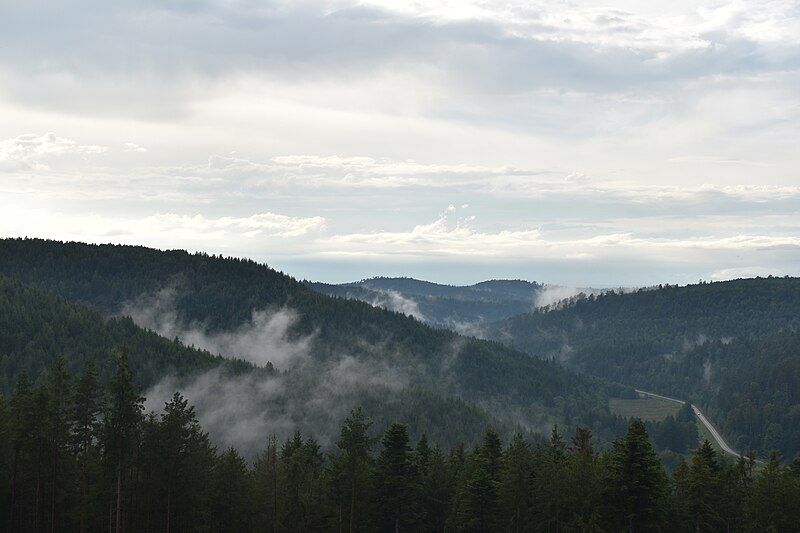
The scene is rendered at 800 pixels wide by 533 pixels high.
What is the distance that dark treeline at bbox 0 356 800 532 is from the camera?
63.2 meters

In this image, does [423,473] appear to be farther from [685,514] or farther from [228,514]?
[685,514]

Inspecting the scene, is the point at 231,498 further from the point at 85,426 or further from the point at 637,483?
the point at 637,483

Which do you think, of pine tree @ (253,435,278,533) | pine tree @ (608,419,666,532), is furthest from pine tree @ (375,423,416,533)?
pine tree @ (608,419,666,532)

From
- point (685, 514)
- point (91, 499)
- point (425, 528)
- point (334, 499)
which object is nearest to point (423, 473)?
point (425, 528)

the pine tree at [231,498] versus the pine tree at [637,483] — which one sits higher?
the pine tree at [637,483]

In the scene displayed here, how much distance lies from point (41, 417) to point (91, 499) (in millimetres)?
7985

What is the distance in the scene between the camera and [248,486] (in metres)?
77.4

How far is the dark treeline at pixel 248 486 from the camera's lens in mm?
63188

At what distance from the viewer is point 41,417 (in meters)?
66.2

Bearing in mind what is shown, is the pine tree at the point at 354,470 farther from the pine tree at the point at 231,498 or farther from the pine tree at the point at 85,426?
the pine tree at the point at 85,426

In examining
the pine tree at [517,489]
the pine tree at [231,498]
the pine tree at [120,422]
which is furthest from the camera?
the pine tree at [231,498]

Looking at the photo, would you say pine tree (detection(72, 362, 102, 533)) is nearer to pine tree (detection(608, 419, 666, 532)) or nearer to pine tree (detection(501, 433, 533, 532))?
pine tree (detection(501, 433, 533, 532))

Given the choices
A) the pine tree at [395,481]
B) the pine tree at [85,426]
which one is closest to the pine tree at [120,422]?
the pine tree at [85,426]

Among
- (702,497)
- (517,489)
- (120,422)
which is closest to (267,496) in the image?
(120,422)
